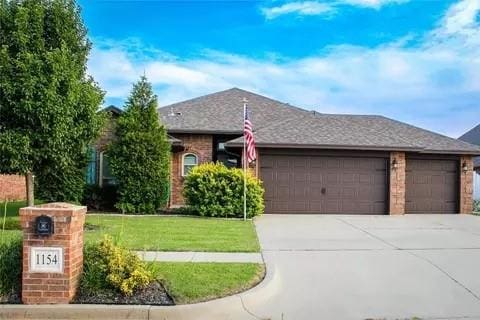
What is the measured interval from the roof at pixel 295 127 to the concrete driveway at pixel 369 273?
547 cm

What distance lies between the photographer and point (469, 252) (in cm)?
1005

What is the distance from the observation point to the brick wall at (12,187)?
21.9m

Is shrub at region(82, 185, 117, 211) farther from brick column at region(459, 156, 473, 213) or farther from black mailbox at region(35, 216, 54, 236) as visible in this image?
brick column at region(459, 156, 473, 213)

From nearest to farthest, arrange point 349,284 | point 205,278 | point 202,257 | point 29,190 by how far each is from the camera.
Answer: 1. point 205,278
2. point 349,284
3. point 202,257
4. point 29,190

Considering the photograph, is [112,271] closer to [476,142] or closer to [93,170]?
[93,170]

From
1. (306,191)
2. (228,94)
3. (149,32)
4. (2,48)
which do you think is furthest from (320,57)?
(2,48)

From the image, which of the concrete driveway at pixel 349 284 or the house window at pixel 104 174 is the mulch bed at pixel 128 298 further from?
the house window at pixel 104 174

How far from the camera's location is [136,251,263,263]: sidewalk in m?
8.50

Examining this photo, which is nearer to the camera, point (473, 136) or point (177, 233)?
point (177, 233)

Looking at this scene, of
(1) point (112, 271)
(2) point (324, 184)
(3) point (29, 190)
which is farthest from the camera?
(2) point (324, 184)

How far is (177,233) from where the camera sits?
38.8 feet

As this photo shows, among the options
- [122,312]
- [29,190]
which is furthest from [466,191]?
[122,312]

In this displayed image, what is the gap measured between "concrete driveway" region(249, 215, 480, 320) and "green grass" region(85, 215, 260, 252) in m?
0.59

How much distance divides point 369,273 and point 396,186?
11576 millimetres
